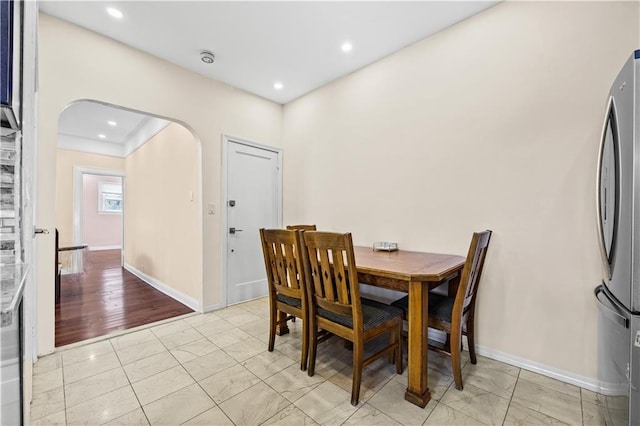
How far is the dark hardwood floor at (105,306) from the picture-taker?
9.11 feet

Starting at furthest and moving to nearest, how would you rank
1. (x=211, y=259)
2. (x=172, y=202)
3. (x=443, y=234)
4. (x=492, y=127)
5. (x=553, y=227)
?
1. (x=172, y=202)
2. (x=211, y=259)
3. (x=443, y=234)
4. (x=492, y=127)
5. (x=553, y=227)

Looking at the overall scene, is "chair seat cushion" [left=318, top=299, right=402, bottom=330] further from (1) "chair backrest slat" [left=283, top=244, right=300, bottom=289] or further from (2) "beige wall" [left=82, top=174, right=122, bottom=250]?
(2) "beige wall" [left=82, top=174, right=122, bottom=250]

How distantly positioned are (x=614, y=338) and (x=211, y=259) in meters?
3.32

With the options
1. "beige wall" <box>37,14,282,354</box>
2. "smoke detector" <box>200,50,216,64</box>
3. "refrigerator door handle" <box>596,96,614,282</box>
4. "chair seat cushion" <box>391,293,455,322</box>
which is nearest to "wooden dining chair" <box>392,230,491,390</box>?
"chair seat cushion" <box>391,293,455,322</box>

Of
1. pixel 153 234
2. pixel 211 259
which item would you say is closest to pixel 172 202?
pixel 153 234

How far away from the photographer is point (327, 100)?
3459 mm

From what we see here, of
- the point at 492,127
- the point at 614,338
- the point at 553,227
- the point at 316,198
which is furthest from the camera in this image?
the point at 316,198

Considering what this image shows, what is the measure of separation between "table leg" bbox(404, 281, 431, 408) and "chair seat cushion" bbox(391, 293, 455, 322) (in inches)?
9.8

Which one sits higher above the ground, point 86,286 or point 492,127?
point 492,127

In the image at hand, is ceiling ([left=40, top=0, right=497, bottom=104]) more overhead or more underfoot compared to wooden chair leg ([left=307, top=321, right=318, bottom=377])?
more overhead

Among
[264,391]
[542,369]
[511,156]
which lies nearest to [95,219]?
[264,391]

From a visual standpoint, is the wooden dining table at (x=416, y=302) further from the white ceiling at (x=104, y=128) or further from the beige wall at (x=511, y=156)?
the white ceiling at (x=104, y=128)

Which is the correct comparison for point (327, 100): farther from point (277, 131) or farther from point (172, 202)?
point (172, 202)

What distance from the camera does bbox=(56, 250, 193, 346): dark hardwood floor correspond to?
9.11 feet
